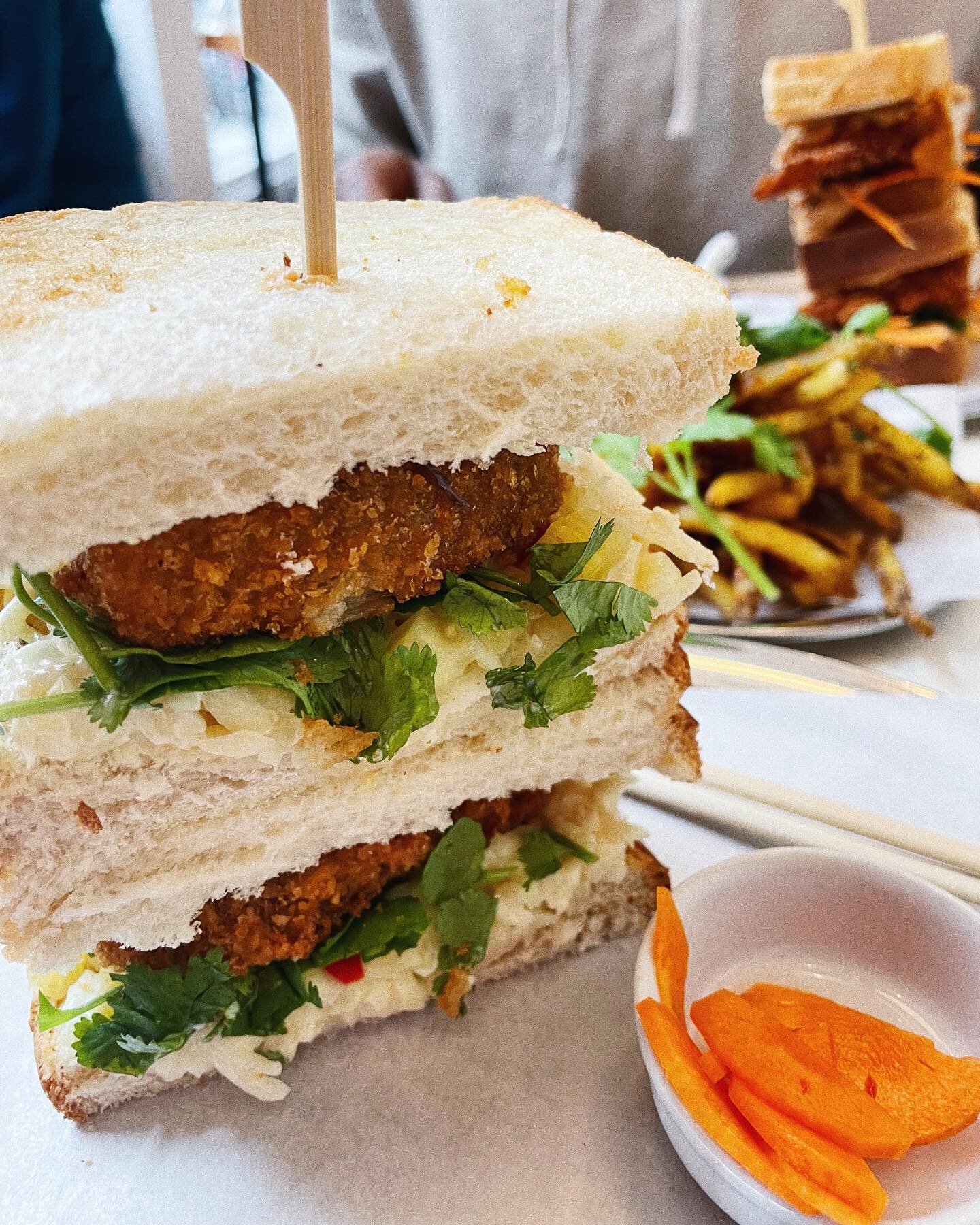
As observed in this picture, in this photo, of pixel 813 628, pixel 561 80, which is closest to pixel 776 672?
pixel 813 628

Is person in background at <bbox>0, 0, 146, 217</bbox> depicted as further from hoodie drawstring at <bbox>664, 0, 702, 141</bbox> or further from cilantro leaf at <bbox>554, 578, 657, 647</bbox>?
cilantro leaf at <bbox>554, 578, 657, 647</bbox>

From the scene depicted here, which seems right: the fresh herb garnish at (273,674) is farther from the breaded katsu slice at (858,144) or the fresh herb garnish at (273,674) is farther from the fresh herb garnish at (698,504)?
the breaded katsu slice at (858,144)

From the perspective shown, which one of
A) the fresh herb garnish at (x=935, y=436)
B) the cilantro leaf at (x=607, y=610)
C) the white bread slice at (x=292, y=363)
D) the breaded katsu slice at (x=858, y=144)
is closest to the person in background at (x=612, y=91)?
the breaded katsu slice at (x=858, y=144)

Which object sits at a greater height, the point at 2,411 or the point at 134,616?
Result: the point at 2,411

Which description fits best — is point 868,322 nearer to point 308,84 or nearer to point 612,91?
point 308,84

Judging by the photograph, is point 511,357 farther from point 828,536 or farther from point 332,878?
point 828,536

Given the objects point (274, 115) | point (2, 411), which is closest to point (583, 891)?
point (2, 411)
